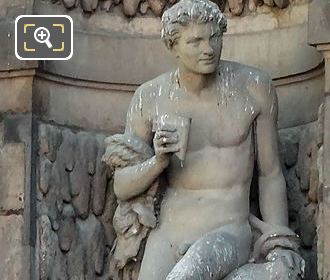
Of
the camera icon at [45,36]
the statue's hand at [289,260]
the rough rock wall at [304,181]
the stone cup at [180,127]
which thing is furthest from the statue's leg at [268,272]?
the camera icon at [45,36]

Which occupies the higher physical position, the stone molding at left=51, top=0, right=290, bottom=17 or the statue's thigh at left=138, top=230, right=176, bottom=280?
the stone molding at left=51, top=0, right=290, bottom=17

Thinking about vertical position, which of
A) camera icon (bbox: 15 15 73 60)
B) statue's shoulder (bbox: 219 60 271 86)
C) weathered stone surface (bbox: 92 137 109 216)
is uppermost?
camera icon (bbox: 15 15 73 60)

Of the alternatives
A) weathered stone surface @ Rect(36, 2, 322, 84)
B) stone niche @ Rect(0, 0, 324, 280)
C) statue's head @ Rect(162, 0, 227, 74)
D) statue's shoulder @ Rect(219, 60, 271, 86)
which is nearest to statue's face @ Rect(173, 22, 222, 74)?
statue's head @ Rect(162, 0, 227, 74)

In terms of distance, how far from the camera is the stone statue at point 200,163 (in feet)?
23.7

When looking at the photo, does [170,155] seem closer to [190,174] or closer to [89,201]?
[190,174]

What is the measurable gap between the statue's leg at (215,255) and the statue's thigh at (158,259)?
0.15m

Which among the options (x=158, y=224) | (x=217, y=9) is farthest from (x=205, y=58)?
(x=158, y=224)

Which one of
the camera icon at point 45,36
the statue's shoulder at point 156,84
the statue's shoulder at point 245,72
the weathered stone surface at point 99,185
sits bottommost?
the weathered stone surface at point 99,185

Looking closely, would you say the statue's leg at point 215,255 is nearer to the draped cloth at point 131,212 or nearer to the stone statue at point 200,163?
the stone statue at point 200,163

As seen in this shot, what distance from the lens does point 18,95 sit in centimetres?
765

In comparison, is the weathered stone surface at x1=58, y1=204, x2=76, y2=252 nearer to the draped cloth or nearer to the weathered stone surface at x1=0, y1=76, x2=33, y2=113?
the draped cloth

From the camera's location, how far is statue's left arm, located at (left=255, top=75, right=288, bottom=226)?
7.37m

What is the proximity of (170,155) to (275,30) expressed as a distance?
961 millimetres

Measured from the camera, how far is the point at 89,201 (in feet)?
25.7
